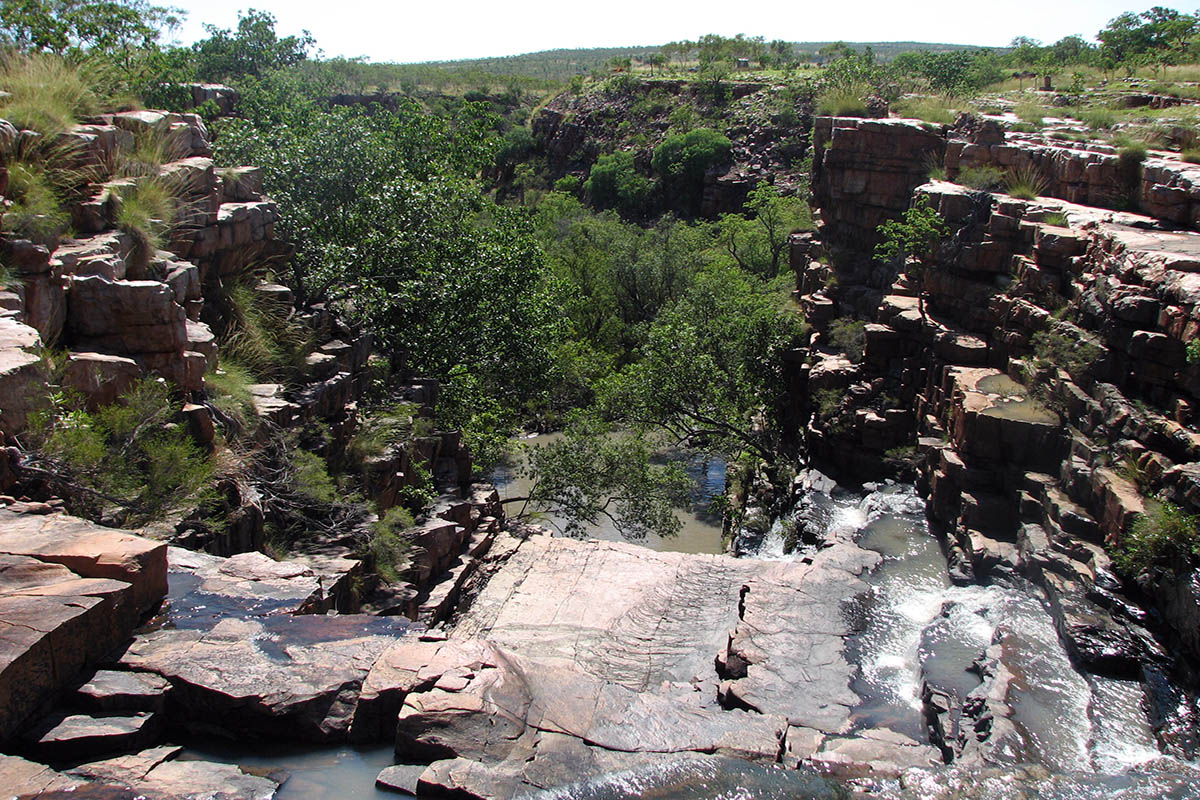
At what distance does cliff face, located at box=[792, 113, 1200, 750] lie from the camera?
10031 mm

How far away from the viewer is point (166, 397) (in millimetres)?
8141

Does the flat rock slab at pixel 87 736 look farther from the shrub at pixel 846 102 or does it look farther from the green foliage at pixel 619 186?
the green foliage at pixel 619 186

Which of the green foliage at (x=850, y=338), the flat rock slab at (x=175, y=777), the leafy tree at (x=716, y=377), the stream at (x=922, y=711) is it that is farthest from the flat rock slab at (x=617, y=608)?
the green foliage at (x=850, y=338)

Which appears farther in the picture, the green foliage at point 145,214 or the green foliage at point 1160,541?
the green foliage at point 145,214

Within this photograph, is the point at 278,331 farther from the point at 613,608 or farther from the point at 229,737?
the point at 229,737

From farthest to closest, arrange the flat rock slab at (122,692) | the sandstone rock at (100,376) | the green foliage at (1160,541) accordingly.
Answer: the green foliage at (1160,541) < the sandstone rock at (100,376) < the flat rock slab at (122,692)

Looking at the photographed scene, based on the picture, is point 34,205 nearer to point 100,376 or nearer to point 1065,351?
point 100,376

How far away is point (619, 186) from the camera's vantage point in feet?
148

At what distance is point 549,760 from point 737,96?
4777 cm

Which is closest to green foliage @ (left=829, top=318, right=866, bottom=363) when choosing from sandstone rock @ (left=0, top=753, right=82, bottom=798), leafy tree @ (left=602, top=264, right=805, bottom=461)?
leafy tree @ (left=602, top=264, right=805, bottom=461)

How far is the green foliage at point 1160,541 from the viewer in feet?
29.6

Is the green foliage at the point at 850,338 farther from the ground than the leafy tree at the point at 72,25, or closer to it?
closer to it

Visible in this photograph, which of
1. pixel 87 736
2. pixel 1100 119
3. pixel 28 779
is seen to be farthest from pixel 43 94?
pixel 1100 119

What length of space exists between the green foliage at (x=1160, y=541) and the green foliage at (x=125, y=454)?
952cm
